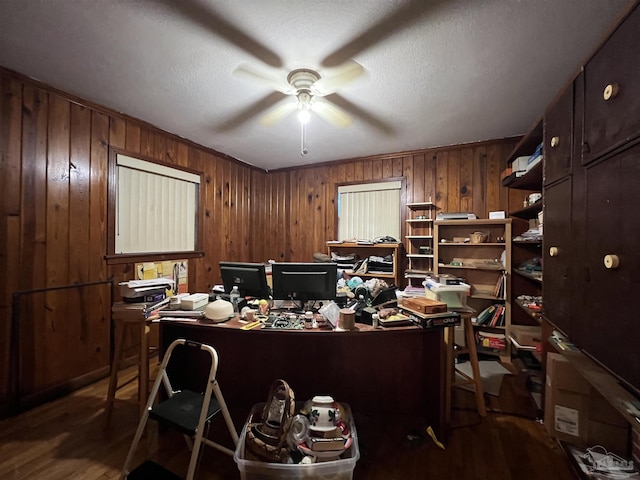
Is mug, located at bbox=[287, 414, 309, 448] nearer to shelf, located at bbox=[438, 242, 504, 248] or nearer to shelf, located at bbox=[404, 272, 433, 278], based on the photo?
shelf, located at bbox=[404, 272, 433, 278]

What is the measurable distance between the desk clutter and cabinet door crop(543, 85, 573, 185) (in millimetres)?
1839

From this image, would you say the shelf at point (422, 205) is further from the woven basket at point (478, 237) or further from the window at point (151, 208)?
the window at point (151, 208)

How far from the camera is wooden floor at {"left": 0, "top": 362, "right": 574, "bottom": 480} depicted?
58.7 inches

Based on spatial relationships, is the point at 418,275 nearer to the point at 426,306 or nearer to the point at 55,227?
the point at 426,306

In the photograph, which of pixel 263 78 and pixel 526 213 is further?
pixel 526 213

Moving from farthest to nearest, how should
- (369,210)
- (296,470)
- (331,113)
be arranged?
(369,210)
(331,113)
(296,470)

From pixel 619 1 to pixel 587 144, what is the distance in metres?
0.66

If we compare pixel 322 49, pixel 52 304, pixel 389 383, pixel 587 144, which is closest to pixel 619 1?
pixel 587 144

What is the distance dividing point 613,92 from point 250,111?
2.34m

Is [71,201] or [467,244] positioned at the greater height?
[71,201]

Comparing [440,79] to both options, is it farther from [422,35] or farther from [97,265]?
[97,265]

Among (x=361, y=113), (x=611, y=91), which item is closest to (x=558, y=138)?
(x=611, y=91)

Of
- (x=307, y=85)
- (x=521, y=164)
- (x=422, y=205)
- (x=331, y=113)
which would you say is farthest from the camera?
(x=422, y=205)

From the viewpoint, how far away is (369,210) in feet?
12.5
